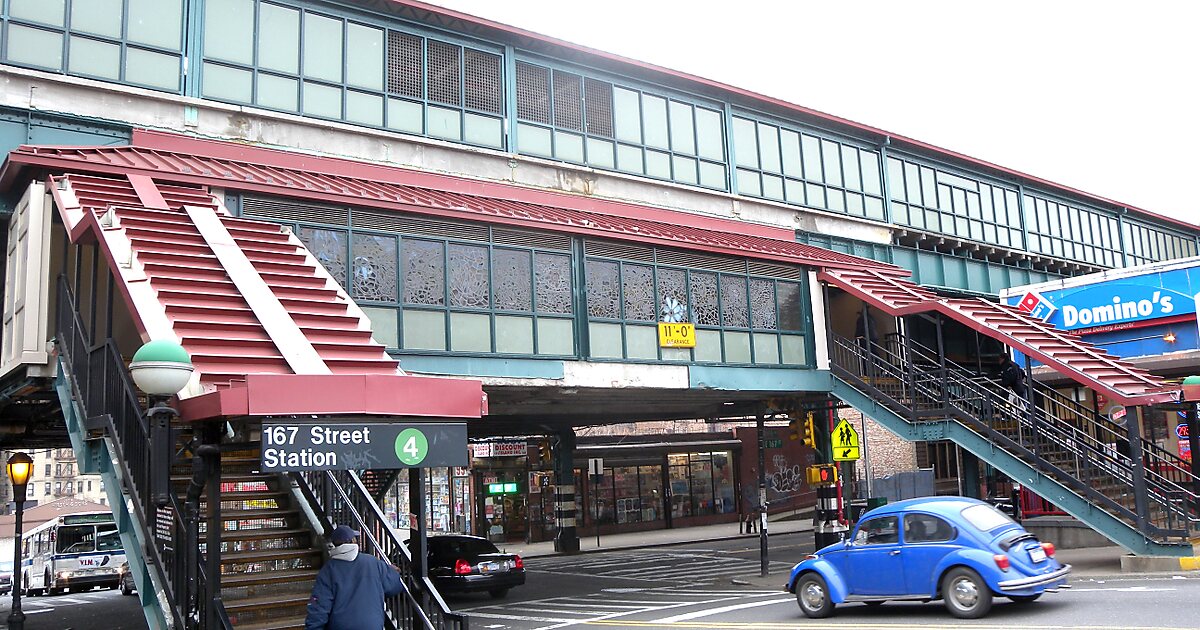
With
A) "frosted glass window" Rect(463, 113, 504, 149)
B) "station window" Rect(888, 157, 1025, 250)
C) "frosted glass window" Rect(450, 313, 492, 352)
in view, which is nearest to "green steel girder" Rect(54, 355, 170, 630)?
"frosted glass window" Rect(450, 313, 492, 352)

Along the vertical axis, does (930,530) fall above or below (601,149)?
below

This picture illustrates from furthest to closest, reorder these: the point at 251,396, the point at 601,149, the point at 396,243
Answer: the point at 601,149
the point at 396,243
the point at 251,396

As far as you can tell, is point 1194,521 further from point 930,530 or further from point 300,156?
point 300,156

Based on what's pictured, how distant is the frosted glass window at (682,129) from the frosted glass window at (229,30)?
10.7m

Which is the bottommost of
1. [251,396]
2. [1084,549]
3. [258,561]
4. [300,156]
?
[1084,549]

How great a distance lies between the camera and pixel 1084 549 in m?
22.5

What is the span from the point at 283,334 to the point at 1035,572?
951 centimetres

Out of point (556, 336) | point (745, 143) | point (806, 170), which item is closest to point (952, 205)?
point (806, 170)

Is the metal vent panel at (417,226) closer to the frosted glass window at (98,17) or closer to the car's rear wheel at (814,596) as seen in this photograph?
the frosted glass window at (98,17)

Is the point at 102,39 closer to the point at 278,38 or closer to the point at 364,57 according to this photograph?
the point at 278,38

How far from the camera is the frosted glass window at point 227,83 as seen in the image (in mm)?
19922

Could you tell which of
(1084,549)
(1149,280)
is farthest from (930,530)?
(1149,280)

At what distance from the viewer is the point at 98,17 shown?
18781 millimetres

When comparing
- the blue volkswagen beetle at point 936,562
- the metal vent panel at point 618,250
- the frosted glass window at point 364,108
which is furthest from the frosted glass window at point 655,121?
the blue volkswagen beetle at point 936,562
